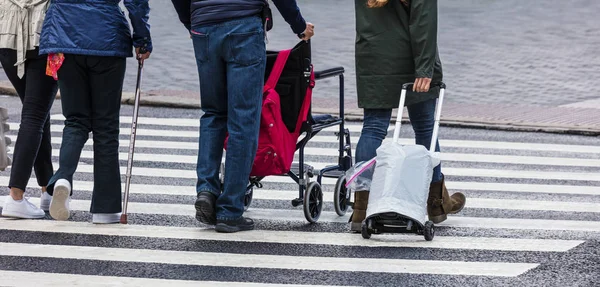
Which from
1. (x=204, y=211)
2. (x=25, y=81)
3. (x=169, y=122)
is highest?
(x=25, y=81)

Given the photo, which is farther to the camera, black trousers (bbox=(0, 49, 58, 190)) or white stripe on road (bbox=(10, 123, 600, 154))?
white stripe on road (bbox=(10, 123, 600, 154))

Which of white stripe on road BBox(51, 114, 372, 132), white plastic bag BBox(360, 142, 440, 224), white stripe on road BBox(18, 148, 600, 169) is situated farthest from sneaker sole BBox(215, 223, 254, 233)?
white stripe on road BBox(51, 114, 372, 132)

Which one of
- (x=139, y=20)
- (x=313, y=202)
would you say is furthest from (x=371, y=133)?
Result: (x=139, y=20)

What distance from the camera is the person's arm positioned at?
7.14 meters

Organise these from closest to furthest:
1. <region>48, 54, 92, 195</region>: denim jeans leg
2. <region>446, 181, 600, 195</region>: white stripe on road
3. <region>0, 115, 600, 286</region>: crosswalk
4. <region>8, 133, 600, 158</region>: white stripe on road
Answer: <region>0, 115, 600, 286</region>: crosswalk → <region>48, 54, 92, 195</region>: denim jeans leg → <region>446, 181, 600, 195</region>: white stripe on road → <region>8, 133, 600, 158</region>: white stripe on road

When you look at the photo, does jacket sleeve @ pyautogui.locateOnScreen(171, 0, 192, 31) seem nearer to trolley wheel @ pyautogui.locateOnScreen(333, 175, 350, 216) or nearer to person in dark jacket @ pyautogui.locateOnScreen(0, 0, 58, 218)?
person in dark jacket @ pyautogui.locateOnScreen(0, 0, 58, 218)

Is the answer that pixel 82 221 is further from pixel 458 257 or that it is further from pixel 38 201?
pixel 458 257

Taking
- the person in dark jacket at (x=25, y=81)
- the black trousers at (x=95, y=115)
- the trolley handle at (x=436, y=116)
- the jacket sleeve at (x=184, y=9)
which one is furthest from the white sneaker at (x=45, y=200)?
the trolley handle at (x=436, y=116)

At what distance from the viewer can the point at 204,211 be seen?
7180 mm

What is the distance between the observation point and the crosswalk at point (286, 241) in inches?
246

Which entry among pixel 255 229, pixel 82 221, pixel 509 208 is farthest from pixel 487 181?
pixel 82 221

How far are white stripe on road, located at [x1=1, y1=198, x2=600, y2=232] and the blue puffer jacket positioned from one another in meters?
1.28

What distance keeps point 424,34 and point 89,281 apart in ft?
7.84

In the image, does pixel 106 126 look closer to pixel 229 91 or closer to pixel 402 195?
pixel 229 91
